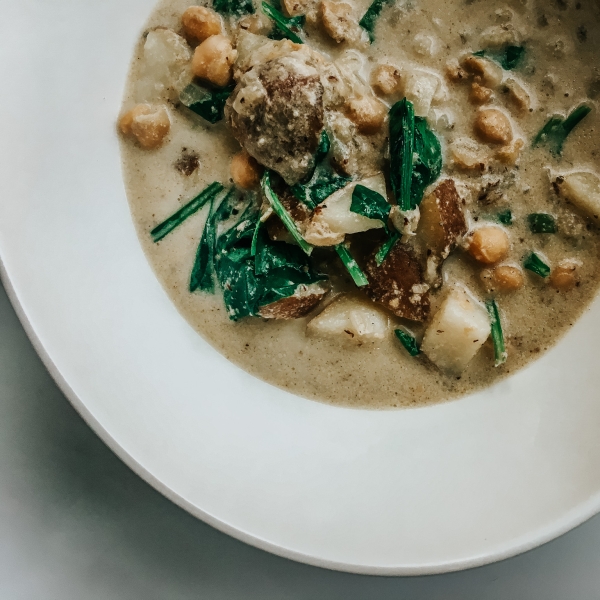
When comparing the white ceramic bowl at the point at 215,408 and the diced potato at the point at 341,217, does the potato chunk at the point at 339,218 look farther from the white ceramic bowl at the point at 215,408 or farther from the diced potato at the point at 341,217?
the white ceramic bowl at the point at 215,408

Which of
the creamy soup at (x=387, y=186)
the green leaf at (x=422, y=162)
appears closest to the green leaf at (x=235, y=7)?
the creamy soup at (x=387, y=186)

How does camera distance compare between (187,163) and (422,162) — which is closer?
(422,162)

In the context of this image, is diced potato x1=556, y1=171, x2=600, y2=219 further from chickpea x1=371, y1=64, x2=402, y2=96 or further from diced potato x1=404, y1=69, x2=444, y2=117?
chickpea x1=371, y1=64, x2=402, y2=96

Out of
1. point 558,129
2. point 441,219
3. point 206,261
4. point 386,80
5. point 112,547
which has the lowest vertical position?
point 112,547

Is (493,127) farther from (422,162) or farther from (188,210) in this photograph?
(188,210)

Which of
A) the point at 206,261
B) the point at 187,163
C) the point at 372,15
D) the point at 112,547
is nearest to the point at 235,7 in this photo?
the point at 372,15

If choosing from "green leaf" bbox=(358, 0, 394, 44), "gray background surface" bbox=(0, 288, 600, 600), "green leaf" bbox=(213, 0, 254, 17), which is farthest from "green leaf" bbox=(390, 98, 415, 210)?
"gray background surface" bbox=(0, 288, 600, 600)

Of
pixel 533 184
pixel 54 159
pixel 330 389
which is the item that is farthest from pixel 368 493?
pixel 54 159
